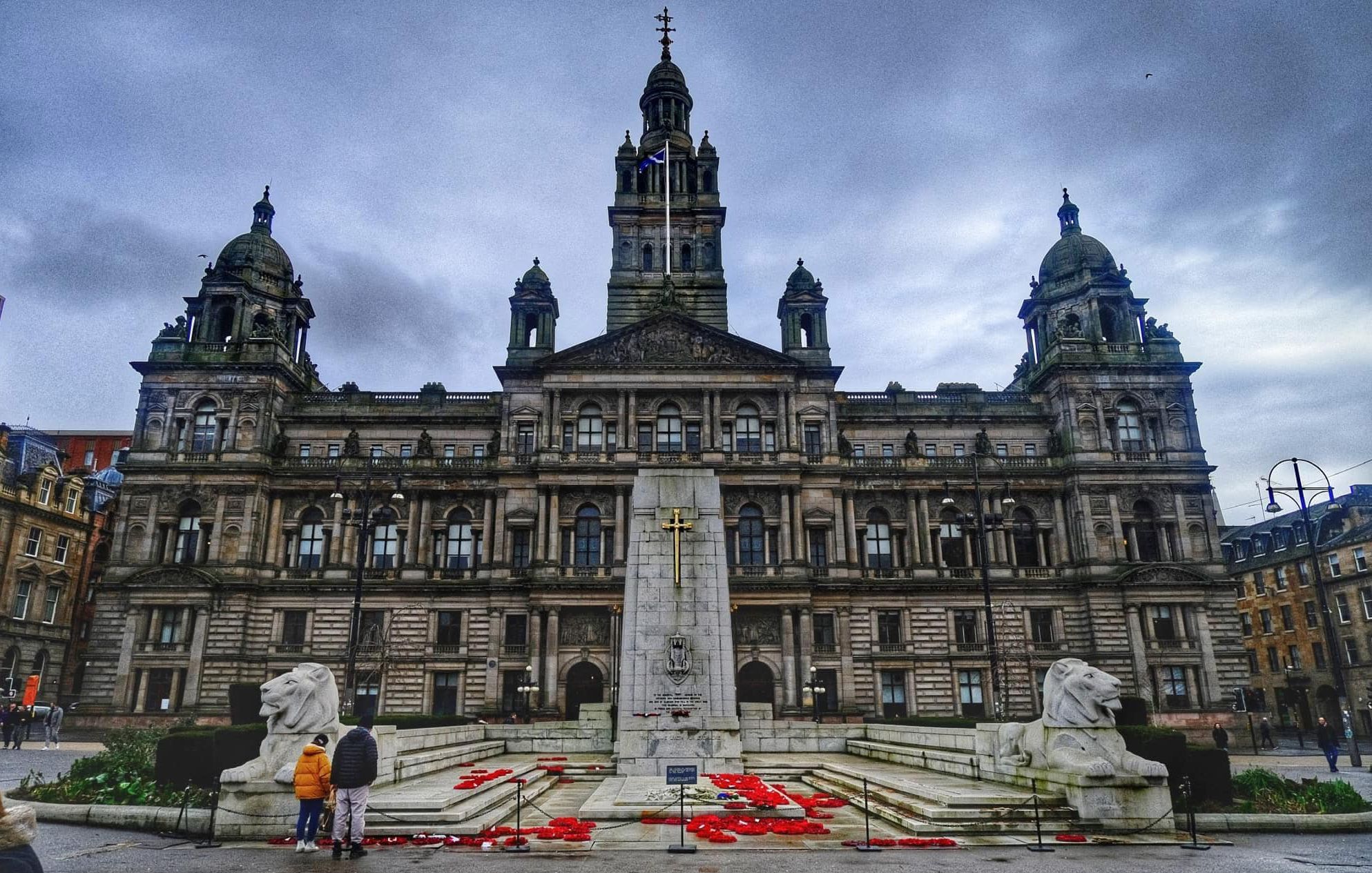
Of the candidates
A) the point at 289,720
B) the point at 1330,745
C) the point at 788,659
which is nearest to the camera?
the point at 289,720

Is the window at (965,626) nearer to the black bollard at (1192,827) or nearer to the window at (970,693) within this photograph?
the window at (970,693)

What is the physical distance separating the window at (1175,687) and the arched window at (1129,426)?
1236 cm

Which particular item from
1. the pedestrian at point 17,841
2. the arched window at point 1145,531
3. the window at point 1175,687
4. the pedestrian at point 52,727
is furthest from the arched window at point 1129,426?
the pedestrian at point 52,727

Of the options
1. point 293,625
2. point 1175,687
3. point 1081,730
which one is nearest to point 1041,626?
point 1175,687

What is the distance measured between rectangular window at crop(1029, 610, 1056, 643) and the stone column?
44.4ft

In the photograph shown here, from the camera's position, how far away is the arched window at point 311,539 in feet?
160

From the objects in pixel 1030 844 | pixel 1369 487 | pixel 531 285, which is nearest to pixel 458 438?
pixel 531 285

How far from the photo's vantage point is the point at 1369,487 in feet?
193

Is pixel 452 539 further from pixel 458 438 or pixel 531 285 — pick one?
pixel 531 285

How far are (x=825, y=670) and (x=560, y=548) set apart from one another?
15.5 meters

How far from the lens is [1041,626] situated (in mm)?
47594

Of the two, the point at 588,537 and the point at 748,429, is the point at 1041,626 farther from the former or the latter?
the point at 588,537

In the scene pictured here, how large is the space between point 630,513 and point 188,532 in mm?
24866

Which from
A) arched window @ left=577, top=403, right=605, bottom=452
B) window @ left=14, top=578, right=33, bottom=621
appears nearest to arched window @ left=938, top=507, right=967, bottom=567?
arched window @ left=577, top=403, right=605, bottom=452
